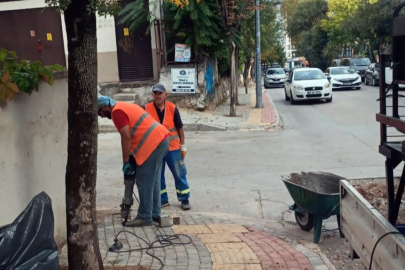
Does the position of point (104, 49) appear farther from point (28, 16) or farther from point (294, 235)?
point (294, 235)

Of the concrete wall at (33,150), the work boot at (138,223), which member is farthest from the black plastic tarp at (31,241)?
the work boot at (138,223)

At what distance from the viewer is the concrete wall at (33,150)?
4.04m

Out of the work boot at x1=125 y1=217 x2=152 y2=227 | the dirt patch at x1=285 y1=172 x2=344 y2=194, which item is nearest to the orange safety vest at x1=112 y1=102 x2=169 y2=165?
the work boot at x1=125 y1=217 x2=152 y2=227

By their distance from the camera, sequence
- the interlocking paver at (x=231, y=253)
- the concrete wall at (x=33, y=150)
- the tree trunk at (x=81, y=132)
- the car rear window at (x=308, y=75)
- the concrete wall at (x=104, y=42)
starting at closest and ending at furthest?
the tree trunk at (x=81, y=132)
the concrete wall at (x=33, y=150)
the interlocking paver at (x=231, y=253)
the concrete wall at (x=104, y=42)
the car rear window at (x=308, y=75)

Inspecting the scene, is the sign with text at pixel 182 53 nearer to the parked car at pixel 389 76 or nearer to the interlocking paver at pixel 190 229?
the interlocking paver at pixel 190 229

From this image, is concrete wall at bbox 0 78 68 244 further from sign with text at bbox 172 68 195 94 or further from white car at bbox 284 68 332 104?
white car at bbox 284 68 332 104

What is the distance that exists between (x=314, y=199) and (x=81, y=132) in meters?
2.91

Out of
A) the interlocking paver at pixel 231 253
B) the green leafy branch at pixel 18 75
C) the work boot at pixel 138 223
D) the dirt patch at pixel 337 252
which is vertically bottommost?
the dirt patch at pixel 337 252

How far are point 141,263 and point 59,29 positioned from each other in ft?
50.1

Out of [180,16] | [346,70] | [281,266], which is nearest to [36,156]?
[281,266]

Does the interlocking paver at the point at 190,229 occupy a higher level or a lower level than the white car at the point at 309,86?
lower

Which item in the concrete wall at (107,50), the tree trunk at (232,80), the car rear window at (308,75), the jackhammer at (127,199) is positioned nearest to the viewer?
the jackhammer at (127,199)

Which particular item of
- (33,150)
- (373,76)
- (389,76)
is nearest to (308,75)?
(373,76)

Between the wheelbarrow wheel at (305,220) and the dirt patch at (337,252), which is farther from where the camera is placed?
the wheelbarrow wheel at (305,220)
